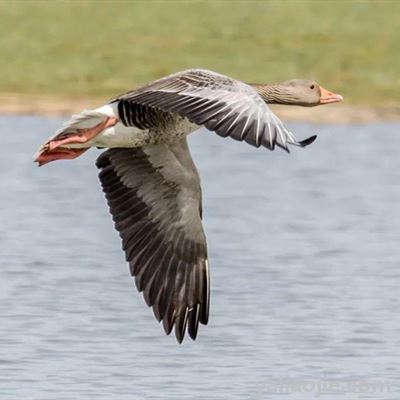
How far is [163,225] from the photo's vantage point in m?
10.9

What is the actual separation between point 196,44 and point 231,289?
12.9 m

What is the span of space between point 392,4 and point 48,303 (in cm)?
1871

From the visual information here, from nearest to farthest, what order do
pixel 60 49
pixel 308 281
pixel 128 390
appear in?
1. pixel 128 390
2. pixel 308 281
3. pixel 60 49

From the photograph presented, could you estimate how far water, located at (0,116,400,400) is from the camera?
1121 centimetres

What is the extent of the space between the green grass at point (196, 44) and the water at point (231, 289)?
10.4 ft

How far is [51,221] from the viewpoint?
17.0 metres

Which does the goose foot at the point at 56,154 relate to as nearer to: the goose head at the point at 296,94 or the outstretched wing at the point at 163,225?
the outstretched wing at the point at 163,225

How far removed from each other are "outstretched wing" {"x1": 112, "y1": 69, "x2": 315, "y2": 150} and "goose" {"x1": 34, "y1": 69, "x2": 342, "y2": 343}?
0.02m

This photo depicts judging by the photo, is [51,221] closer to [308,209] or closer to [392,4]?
[308,209]

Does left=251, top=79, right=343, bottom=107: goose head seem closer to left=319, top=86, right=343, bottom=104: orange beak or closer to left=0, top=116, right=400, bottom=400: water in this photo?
left=319, top=86, right=343, bottom=104: orange beak

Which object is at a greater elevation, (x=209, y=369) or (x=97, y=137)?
(x=97, y=137)

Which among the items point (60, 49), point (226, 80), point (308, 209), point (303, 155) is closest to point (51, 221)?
point (308, 209)

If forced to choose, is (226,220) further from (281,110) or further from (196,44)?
(196,44)

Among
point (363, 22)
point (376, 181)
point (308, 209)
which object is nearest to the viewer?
point (308, 209)
